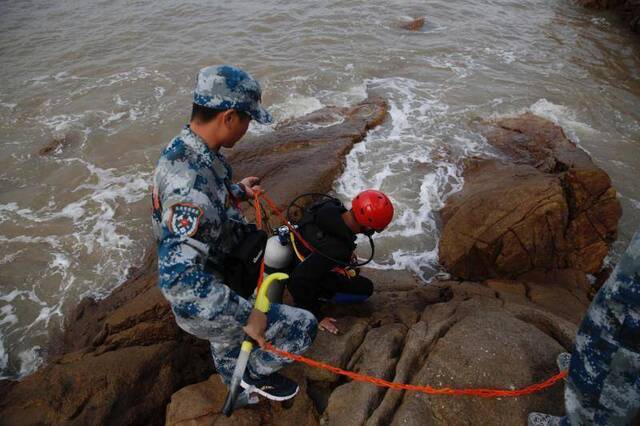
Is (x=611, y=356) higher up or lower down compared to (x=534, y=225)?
higher up

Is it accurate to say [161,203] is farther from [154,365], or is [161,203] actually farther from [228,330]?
[154,365]

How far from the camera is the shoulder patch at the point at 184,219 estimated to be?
7.34ft

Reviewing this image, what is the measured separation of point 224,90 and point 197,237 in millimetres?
946

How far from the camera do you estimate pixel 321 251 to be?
3771 millimetres

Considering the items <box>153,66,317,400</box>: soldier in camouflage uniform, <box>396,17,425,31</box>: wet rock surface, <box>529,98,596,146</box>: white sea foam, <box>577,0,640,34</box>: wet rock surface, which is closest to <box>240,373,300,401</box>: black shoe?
<box>153,66,317,400</box>: soldier in camouflage uniform

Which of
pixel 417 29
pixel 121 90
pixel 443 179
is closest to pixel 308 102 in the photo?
pixel 443 179

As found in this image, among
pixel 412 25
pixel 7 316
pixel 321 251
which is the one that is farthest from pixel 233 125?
pixel 412 25

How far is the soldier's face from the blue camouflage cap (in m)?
0.05

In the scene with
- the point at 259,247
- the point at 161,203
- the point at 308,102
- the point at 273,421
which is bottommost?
the point at 308,102

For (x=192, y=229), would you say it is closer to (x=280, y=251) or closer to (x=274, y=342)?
(x=274, y=342)

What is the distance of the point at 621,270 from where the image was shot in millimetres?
2066

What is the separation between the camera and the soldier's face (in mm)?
2537

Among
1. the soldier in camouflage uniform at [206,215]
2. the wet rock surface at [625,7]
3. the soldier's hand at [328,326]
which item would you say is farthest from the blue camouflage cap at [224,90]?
the wet rock surface at [625,7]

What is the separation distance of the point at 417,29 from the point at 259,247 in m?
16.6
